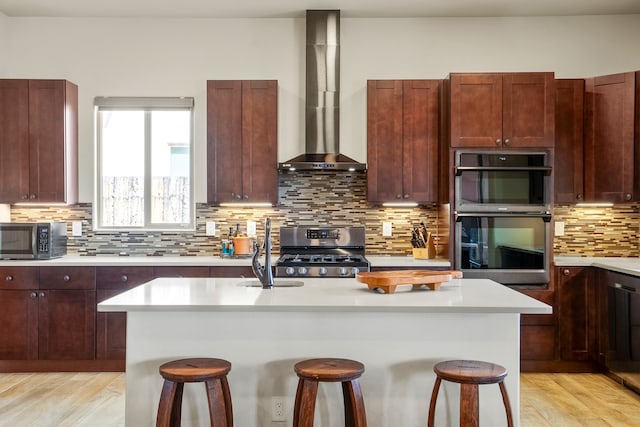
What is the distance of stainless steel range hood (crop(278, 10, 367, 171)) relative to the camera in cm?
470

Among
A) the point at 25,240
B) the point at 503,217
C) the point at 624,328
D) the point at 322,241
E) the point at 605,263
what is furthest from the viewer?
the point at 322,241

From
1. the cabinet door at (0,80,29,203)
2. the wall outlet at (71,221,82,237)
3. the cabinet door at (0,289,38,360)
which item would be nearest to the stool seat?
the cabinet door at (0,289,38,360)

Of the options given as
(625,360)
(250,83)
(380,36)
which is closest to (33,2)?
(250,83)

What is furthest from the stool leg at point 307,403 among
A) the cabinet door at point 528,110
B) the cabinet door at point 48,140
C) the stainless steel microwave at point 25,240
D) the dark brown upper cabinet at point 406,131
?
the cabinet door at point 48,140

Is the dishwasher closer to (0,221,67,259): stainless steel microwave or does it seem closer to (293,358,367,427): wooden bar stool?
(293,358,367,427): wooden bar stool

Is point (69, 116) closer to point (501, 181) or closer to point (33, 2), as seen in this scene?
point (33, 2)

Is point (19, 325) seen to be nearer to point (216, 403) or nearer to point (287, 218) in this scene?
point (287, 218)

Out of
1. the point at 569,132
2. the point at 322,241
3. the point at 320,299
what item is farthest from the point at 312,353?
the point at 569,132

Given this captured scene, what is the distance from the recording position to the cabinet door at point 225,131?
460cm

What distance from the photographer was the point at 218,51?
489 centimetres

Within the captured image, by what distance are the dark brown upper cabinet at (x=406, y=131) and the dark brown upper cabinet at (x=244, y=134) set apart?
83 centimetres

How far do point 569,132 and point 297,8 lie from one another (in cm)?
250

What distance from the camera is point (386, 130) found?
4586mm

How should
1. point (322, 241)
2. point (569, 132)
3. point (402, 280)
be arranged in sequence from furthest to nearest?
point (322, 241), point (569, 132), point (402, 280)
